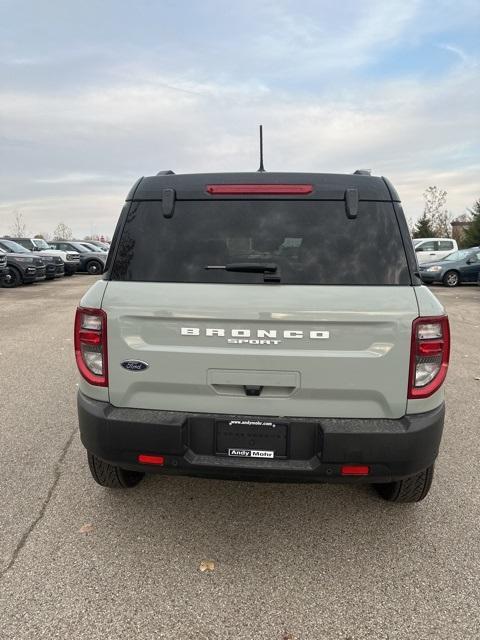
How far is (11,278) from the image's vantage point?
720 inches

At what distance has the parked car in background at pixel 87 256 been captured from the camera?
26.0 meters

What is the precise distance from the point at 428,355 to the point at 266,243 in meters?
0.98

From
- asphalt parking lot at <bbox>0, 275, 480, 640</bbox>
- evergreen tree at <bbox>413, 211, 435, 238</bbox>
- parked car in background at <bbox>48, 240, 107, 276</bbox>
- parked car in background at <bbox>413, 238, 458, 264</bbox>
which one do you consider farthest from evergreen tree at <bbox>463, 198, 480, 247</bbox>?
asphalt parking lot at <bbox>0, 275, 480, 640</bbox>

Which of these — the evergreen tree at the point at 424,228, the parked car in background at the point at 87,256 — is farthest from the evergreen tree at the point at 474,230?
the parked car in background at the point at 87,256

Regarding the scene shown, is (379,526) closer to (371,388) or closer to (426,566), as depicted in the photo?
(426,566)

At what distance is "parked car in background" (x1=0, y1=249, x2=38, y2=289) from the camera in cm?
1811

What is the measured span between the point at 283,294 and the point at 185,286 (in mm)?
491

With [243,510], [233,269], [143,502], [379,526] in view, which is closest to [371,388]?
[233,269]

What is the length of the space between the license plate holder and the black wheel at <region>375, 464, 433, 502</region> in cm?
93

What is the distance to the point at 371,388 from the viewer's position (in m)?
2.38

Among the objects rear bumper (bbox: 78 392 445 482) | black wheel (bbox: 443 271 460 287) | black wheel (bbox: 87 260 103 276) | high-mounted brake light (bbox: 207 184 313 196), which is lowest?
black wheel (bbox: 87 260 103 276)

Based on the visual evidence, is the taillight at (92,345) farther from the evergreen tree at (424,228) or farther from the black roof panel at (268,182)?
the evergreen tree at (424,228)

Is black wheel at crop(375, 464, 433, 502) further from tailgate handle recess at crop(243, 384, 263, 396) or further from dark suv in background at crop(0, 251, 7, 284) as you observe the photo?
dark suv in background at crop(0, 251, 7, 284)

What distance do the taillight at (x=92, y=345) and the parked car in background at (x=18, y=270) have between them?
677 inches
